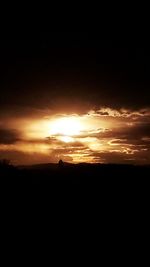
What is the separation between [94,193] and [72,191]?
2.98 metres

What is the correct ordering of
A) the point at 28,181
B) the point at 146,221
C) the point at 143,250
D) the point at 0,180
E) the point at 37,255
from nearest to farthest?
the point at 37,255 < the point at 143,250 < the point at 146,221 < the point at 0,180 < the point at 28,181

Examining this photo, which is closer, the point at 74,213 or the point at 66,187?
the point at 74,213

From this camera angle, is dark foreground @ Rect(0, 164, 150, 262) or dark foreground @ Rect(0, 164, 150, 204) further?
dark foreground @ Rect(0, 164, 150, 204)

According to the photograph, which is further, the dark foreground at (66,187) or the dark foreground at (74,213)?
the dark foreground at (66,187)

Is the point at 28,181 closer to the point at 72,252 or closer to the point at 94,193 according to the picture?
the point at 94,193

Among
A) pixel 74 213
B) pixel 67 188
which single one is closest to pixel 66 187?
pixel 67 188

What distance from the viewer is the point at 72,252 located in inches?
1249

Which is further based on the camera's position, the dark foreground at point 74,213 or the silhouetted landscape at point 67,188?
the silhouetted landscape at point 67,188

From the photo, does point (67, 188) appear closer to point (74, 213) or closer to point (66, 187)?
point (66, 187)

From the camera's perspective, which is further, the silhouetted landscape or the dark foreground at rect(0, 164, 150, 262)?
the silhouetted landscape

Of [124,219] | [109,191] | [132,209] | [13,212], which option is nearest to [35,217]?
[13,212]

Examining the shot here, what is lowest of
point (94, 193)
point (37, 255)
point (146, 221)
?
point (37, 255)

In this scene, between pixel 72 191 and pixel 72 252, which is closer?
pixel 72 252

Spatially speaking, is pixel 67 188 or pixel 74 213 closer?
pixel 74 213
